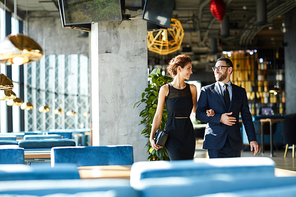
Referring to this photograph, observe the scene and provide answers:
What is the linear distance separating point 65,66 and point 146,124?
14.6 metres

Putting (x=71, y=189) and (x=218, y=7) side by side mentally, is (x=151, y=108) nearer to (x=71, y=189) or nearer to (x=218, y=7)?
(x=71, y=189)

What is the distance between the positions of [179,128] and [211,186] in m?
1.65

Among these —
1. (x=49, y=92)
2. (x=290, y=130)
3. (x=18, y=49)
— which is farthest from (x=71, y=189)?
(x=49, y=92)

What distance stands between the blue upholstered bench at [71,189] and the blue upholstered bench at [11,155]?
7.92ft

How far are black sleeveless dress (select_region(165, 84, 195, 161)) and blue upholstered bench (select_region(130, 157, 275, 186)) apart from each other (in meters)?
1.42

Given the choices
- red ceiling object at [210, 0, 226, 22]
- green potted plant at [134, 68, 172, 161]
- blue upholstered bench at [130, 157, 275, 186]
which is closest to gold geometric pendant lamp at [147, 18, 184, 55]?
red ceiling object at [210, 0, 226, 22]

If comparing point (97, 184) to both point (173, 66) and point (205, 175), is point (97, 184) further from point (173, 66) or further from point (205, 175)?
point (173, 66)

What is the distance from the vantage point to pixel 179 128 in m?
2.92

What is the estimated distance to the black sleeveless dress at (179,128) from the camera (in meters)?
2.91

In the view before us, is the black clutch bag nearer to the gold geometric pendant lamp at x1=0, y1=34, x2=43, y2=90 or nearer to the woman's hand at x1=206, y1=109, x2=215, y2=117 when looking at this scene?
the woman's hand at x1=206, y1=109, x2=215, y2=117

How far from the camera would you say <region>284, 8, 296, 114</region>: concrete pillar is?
11641mm

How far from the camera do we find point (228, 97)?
285 centimetres

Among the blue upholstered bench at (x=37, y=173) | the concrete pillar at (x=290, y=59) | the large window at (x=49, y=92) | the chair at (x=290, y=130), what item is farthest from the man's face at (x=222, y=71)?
the large window at (x=49, y=92)

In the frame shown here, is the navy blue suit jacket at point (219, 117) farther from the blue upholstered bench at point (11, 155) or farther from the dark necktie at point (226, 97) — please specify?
the blue upholstered bench at point (11, 155)
